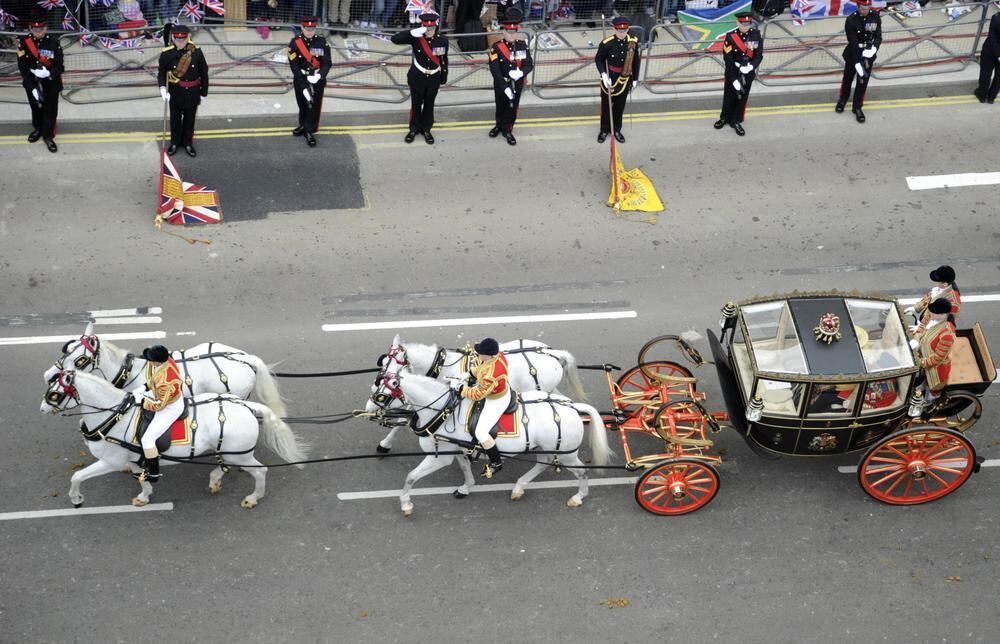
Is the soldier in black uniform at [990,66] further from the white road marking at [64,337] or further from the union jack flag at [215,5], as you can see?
the white road marking at [64,337]

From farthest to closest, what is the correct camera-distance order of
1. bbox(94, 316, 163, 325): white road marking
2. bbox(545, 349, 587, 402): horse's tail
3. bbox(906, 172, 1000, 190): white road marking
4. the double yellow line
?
the double yellow line < bbox(906, 172, 1000, 190): white road marking < bbox(94, 316, 163, 325): white road marking < bbox(545, 349, 587, 402): horse's tail

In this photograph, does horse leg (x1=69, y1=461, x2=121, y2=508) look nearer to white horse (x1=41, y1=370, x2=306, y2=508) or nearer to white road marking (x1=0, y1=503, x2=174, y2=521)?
white horse (x1=41, y1=370, x2=306, y2=508)

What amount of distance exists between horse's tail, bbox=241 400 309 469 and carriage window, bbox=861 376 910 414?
5.46 m

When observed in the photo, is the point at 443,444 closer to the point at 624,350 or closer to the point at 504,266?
the point at 624,350

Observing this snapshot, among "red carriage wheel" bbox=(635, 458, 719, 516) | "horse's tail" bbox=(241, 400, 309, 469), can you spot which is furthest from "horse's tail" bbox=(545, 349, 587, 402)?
"horse's tail" bbox=(241, 400, 309, 469)

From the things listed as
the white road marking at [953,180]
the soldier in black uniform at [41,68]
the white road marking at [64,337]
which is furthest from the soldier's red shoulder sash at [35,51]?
the white road marking at [953,180]

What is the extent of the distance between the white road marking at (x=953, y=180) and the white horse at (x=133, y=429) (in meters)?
10.2

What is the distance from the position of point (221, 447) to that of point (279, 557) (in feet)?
3.89

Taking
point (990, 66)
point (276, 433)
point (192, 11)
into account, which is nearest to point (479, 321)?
point (276, 433)

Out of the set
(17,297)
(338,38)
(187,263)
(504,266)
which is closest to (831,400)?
(504,266)

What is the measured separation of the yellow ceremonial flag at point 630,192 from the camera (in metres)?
15.8

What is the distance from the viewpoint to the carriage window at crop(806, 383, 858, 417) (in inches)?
419

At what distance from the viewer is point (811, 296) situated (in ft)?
37.0

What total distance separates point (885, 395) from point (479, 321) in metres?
5.03
